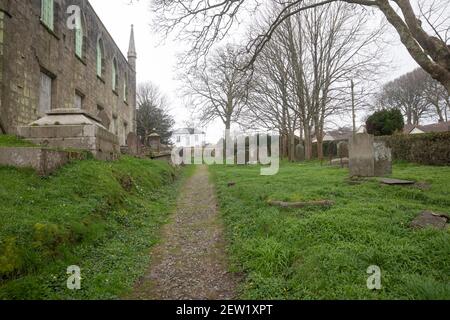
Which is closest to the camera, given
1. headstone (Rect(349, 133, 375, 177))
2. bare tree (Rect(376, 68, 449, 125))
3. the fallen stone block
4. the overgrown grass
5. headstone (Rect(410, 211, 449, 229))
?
headstone (Rect(410, 211, 449, 229))

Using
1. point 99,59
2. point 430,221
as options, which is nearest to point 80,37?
point 99,59

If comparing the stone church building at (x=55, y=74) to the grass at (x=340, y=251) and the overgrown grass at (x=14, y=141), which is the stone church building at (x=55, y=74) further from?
the grass at (x=340, y=251)

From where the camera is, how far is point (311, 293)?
3.00m

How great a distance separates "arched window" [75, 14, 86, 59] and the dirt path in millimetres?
13262

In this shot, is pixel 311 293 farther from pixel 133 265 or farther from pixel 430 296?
pixel 133 265

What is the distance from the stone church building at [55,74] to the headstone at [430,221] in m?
8.23

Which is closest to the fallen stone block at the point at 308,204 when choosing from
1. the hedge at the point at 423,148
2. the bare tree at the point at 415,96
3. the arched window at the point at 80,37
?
the hedge at the point at 423,148

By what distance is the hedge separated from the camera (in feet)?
44.1

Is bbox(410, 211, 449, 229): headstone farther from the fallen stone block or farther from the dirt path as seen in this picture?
the dirt path

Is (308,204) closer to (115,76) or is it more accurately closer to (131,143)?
(131,143)

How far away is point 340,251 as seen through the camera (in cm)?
363

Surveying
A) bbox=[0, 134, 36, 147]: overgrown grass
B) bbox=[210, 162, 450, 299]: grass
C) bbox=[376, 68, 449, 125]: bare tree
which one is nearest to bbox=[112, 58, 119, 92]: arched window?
bbox=[0, 134, 36, 147]: overgrown grass

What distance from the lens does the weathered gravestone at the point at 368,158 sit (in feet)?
31.0
